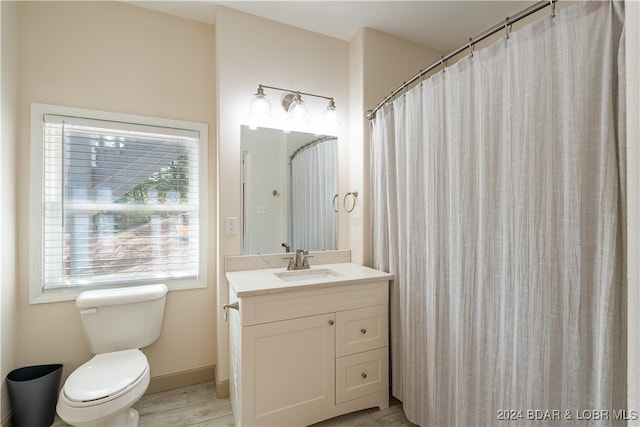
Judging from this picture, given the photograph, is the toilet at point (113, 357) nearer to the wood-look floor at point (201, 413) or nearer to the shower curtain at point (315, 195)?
the wood-look floor at point (201, 413)

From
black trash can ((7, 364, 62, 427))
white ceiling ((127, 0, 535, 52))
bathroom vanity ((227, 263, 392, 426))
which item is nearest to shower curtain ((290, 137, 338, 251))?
bathroom vanity ((227, 263, 392, 426))

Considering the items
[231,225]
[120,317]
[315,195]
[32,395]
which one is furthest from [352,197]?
[32,395]

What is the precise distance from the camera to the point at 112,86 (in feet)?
6.05

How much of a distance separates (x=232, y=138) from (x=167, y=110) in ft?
1.76

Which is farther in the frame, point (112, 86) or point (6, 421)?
point (112, 86)

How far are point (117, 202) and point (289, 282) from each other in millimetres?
1311

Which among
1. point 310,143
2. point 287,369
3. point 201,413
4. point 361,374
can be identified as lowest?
point 201,413

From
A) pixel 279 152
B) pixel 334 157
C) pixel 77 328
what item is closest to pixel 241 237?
pixel 279 152

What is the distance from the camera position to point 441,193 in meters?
1.43

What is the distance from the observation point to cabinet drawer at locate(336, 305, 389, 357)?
1634 millimetres

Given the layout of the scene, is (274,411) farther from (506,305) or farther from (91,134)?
(91,134)

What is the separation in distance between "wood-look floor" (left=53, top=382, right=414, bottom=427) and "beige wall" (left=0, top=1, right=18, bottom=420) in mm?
546

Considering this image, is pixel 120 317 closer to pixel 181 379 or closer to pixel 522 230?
pixel 181 379

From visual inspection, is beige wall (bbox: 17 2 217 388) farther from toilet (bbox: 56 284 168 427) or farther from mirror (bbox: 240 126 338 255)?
mirror (bbox: 240 126 338 255)
